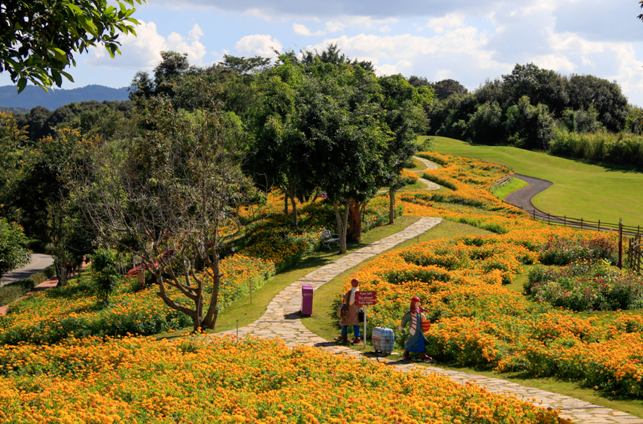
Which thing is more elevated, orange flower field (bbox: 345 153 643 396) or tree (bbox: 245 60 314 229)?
tree (bbox: 245 60 314 229)

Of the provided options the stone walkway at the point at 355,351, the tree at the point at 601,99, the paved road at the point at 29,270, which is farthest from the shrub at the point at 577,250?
the tree at the point at 601,99

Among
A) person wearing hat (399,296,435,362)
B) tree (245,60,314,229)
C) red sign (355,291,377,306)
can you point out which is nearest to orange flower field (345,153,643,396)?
person wearing hat (399,296,435,362)

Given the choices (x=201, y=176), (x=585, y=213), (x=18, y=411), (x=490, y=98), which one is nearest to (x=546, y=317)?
(x=201, y=176)

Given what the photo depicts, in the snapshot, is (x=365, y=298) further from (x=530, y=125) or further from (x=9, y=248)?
(x=530, y=125)

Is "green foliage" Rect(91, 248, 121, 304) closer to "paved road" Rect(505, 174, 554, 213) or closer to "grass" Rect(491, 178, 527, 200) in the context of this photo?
"paved road" Rect(505, 174, 554, 213)

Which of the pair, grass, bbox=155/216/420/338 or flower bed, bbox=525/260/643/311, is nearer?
flower bed, bbox=525/260/643/311

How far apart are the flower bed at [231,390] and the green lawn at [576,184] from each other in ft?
113

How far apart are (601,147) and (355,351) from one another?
221ft

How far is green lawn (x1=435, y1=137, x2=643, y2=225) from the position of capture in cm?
3819

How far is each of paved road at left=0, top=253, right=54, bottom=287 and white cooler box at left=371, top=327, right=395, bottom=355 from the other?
29327 mm

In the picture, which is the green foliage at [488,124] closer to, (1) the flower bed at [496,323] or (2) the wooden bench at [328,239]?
(2) the wooden bench at [328,239]

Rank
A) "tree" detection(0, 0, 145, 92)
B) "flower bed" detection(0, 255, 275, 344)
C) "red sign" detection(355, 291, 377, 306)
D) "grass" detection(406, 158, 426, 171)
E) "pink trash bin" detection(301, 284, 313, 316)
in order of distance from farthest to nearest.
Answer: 1. "grass" detection(406, 158, 426, 171)
2. "pink trash bin" detection(301, 284, 313, 316)
3. "flower bed" detection(0, 255, 275, 344)
4. "red sign" detection(355, 291, 377, 306)
5. "tree" detection(0, 0, 145, 92)

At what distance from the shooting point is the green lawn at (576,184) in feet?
125

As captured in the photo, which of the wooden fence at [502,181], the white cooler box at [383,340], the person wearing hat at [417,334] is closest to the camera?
the person wearing hat at [417,334]
